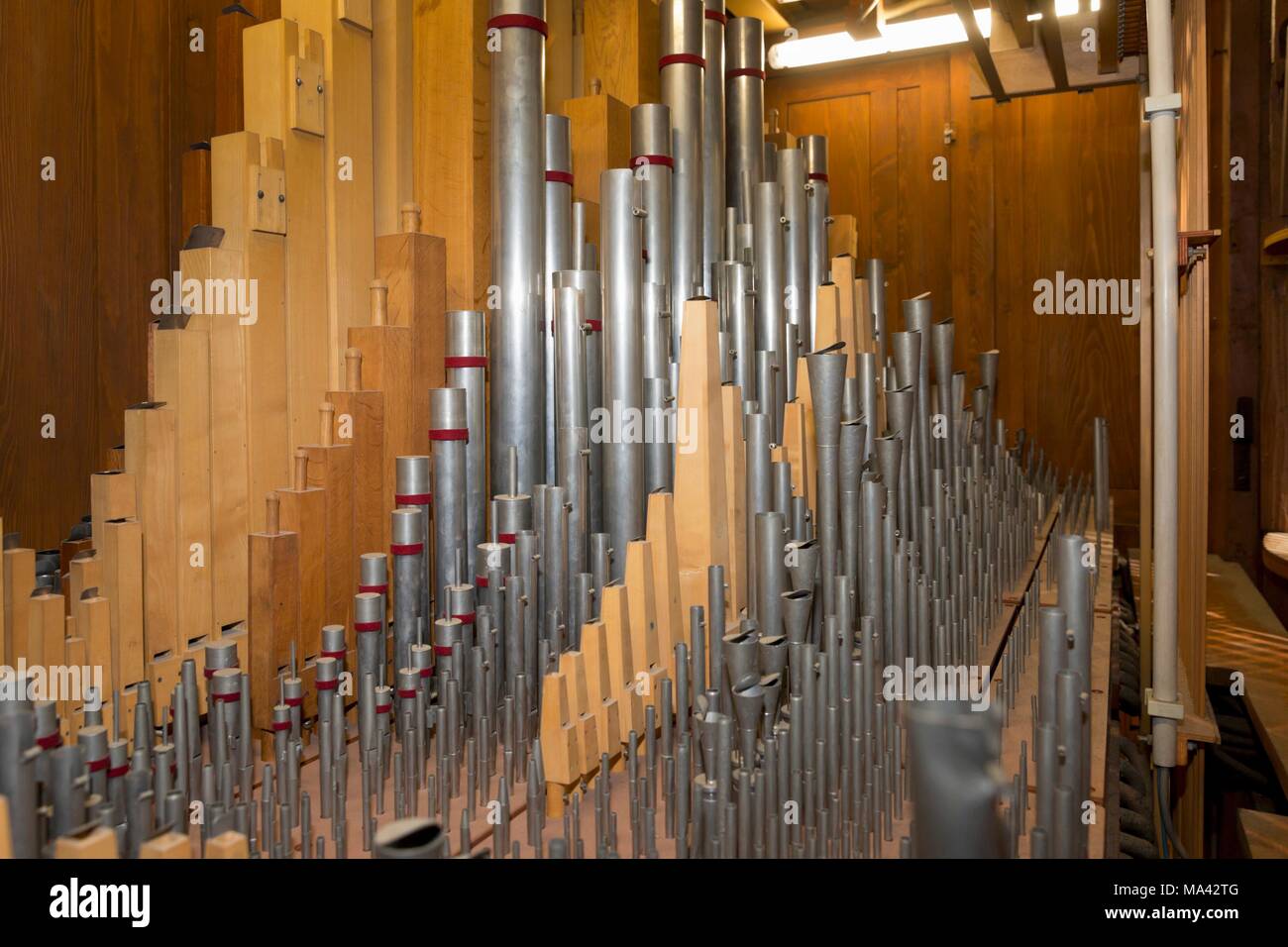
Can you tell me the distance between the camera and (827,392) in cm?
213

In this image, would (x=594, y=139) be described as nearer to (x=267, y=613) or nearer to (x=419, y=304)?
(x=419, y=304)

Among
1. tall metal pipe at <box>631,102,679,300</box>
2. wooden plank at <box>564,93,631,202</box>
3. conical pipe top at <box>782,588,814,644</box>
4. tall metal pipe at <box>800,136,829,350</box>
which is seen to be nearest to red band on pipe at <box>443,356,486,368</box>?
tall metal pipe at <box>631,102,679,300</box>

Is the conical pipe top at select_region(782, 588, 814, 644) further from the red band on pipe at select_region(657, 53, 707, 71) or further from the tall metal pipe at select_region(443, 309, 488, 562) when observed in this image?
the red band on pipe at select_region(657, 53, 707, 71)

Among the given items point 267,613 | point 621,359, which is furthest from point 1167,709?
point 267,613

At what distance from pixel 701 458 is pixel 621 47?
1538 millimetres

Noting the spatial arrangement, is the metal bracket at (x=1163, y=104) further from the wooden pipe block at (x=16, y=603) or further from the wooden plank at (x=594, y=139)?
the wooden pipe block at (x=16, y=603)

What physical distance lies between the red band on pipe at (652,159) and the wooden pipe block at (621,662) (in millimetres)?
1351

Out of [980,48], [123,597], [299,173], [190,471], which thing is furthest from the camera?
[980,48]

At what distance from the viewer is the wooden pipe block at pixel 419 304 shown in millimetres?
2170

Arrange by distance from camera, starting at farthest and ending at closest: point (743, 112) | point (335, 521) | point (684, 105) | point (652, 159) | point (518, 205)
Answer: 1. point (743, 112)
2. point (684, 105)
3. point (652, 159)
4. point (518, 205)
5. point (335, 521)

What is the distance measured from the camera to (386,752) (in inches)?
69.5

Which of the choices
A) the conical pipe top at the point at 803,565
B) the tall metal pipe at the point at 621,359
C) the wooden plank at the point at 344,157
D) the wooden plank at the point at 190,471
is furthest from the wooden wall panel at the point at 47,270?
the conical pipe top at the point at 803,565

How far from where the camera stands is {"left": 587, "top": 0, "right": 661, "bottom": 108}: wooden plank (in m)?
2.90
